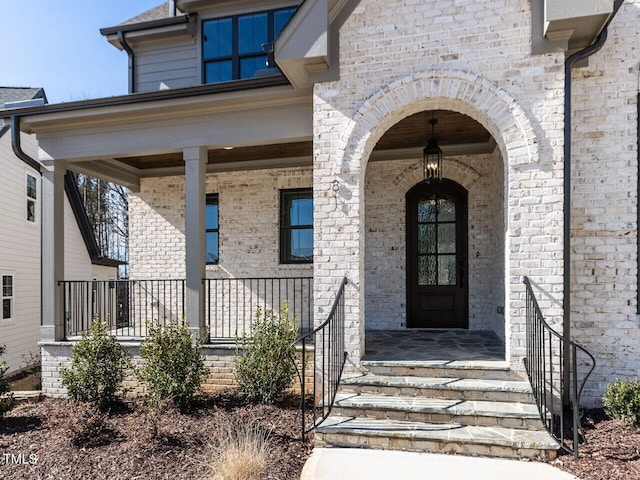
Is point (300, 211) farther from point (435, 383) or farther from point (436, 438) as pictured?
point (436, 438)

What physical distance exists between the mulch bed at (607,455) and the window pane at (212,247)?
6150 millimetres

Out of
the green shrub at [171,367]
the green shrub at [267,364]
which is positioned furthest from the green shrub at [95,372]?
the green shrub at [267,364]

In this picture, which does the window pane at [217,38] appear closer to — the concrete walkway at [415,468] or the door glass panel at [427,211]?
the door glass panel at [427,211]

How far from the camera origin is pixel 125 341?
6117 millimetres

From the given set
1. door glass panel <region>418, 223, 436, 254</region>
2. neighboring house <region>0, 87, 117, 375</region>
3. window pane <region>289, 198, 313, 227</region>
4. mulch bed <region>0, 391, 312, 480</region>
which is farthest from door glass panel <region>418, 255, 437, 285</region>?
neighboring house <region>0, 87, 117, 375</region>

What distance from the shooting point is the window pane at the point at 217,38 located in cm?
755

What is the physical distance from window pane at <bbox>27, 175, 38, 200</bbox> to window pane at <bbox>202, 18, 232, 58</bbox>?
6352 mm

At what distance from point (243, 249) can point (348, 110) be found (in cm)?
378

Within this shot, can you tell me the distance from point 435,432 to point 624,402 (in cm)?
182

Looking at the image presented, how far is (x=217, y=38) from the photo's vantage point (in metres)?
7.61

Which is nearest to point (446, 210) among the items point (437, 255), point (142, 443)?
point (437, 255)

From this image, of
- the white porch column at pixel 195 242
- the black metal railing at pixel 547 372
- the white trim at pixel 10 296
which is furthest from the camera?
the white trim at pixel 10 296

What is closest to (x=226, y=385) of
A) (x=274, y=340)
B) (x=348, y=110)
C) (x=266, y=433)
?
(x=274, y=340)

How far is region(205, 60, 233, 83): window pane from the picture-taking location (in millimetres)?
7559
